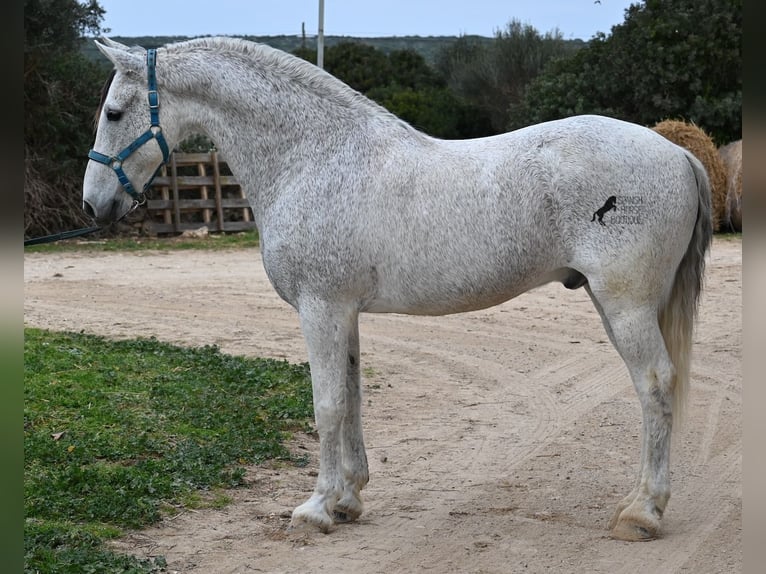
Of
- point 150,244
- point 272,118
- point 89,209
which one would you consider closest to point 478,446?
point 272,118

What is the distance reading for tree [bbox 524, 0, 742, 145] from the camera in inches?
677

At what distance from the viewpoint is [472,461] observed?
5.14 m

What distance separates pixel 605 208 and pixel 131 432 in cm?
320

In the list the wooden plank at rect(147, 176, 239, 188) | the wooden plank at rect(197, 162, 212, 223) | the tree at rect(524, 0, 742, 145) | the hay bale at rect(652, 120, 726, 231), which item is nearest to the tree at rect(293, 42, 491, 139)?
the tree at rect(524, 0, 742, 145)

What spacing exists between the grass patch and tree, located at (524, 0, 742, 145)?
7140 millimetres

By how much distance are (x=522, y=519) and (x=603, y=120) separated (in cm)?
192

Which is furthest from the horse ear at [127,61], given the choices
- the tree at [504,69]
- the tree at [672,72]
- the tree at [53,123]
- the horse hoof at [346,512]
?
the tree at [504,69]

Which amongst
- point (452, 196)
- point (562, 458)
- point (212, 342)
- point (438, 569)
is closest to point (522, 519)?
point (438, 569)

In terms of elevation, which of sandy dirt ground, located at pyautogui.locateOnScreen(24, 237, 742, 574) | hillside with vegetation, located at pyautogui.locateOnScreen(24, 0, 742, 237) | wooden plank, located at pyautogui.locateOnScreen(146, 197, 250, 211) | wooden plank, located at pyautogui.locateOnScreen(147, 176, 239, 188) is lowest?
sandy dirt ground, located at pyautogui.locateOnScreen(24, 237, 742, 574)

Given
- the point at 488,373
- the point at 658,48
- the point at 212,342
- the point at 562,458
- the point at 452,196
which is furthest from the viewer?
the point at 658,48

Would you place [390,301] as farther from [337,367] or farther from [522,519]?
[522,519]

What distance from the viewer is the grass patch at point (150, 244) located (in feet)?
49.3

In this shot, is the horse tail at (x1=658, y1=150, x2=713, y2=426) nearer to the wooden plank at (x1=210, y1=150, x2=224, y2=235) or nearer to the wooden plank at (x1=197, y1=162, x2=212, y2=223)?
the wooden plank at (x1=210, y1=150, x2=224, y2=235)

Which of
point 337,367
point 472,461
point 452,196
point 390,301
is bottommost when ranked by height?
point 472,461
